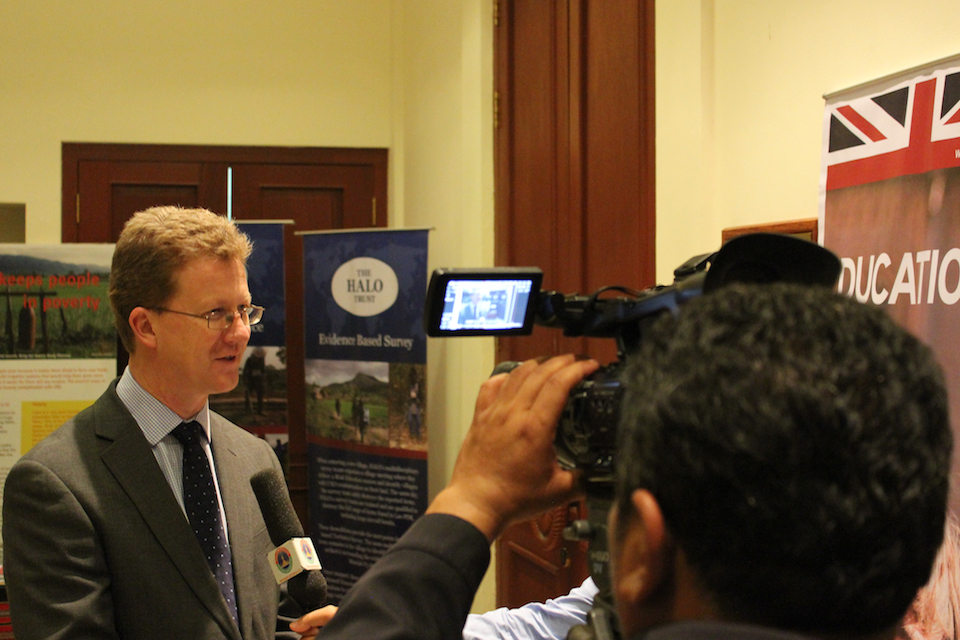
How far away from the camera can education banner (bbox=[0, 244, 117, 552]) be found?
12.2 feet

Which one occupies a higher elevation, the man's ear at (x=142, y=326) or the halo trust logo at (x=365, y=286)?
the halo trust logo at (x=365, y=286)

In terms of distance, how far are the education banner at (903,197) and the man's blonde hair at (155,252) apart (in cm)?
131

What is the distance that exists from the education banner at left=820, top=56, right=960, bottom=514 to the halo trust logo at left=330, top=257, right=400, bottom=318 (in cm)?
250

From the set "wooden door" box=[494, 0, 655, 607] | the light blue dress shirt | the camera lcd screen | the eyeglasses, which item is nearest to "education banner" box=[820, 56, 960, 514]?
"wooden door" box=[494, 0, 655, 607]

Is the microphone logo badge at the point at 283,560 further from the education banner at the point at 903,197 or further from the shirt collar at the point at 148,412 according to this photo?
the education banner at the point at 903,197

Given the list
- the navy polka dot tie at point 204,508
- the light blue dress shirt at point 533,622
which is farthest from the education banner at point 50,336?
the light blue dress shirt at point 533,622

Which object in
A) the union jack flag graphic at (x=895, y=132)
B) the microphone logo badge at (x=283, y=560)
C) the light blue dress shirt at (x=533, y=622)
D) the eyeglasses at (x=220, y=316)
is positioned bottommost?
the microphone logo badge at (x=283, y=560)

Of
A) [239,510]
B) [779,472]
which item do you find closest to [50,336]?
[239,510]

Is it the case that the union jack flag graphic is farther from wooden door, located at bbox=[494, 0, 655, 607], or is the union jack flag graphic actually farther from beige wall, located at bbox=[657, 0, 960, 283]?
wooden door, located at bbox=[494, 0, 655, 607]

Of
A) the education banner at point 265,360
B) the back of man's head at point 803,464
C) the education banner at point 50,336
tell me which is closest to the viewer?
the back of man's head at point 803,464

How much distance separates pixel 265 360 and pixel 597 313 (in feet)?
11.4

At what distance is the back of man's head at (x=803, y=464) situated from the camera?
46 centimetres

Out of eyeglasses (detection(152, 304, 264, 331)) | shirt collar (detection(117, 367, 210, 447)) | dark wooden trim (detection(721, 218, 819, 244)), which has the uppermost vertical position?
dark wooden trim (detection(721, 218, 819, 244))

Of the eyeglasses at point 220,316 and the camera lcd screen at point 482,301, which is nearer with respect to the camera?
the camera lcd screen at point 482,301
